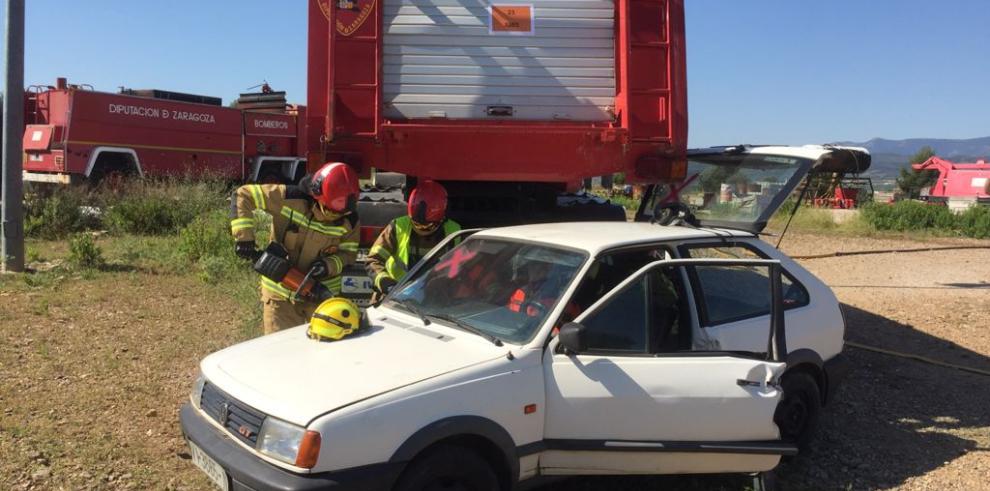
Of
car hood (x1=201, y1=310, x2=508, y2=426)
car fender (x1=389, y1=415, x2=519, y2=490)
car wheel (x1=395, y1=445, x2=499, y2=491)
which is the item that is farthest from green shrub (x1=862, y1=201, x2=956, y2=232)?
car wheel (x1=395, y1=445, x2=499, y2=491)

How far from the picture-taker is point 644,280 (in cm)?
357

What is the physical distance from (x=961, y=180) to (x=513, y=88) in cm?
2521

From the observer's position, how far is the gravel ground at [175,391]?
3.92 meters

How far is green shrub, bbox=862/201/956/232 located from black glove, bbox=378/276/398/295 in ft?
52.8

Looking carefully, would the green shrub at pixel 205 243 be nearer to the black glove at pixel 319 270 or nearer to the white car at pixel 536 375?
the black glove at pixel 319 270

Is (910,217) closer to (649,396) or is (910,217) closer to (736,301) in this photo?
(736,301)

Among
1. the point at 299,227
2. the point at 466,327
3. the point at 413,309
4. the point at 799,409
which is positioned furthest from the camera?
the point at 299,227

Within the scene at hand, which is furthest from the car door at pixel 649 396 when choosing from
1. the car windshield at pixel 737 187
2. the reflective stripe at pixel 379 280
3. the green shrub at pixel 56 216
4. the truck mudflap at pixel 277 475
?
the green shrub at pixel 56 216

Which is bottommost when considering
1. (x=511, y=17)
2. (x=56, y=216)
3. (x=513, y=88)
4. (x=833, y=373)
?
(x=833, y=373)

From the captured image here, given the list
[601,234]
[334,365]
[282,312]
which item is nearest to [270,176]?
Result: [282,312]

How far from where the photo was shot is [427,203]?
4.66 m

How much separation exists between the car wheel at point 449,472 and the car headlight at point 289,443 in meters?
0.36

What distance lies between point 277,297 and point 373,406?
85.1 inches

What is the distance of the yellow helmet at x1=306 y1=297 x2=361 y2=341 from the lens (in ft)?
11.5
